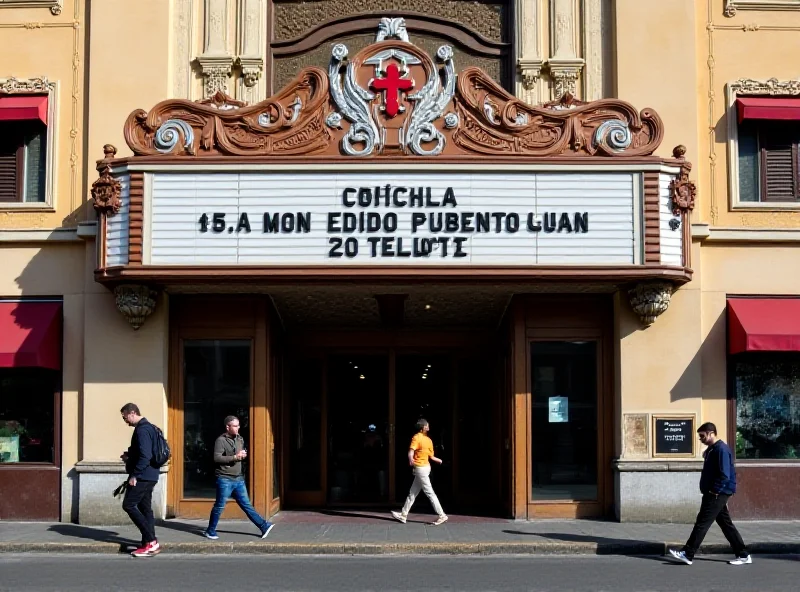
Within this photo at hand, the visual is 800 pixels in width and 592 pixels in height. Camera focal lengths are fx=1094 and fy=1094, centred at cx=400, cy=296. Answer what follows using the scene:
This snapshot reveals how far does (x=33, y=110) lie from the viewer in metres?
16.3

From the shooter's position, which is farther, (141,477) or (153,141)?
(153,141)

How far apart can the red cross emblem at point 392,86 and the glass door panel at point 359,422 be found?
16.9 feet

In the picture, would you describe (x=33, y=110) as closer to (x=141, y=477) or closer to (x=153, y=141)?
(x=153, y=141)

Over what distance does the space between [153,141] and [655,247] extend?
7.02m

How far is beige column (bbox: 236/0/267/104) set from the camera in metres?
16.7

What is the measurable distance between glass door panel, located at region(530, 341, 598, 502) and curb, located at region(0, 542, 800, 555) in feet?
7.96

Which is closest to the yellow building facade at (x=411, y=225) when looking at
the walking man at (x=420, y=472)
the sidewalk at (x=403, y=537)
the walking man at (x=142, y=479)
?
the sidewalk at (x=403, y=537)

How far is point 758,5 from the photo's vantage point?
1666cm

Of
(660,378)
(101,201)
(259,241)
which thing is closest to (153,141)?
(101,201)

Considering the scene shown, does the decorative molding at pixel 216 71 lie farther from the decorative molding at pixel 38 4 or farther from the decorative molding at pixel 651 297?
the decorative molding at pixel 651 297

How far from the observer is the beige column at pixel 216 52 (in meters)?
16.7

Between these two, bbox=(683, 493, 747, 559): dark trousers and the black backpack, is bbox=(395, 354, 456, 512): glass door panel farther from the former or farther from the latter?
bbox=(683, 493, 747, 559): dark trousers

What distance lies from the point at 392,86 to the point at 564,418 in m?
5.55

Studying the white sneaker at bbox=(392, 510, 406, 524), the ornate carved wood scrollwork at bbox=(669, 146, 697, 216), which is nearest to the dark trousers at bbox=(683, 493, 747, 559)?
the ornate carved wood scrollwork at bbox=(669, 146, 697, 216)
